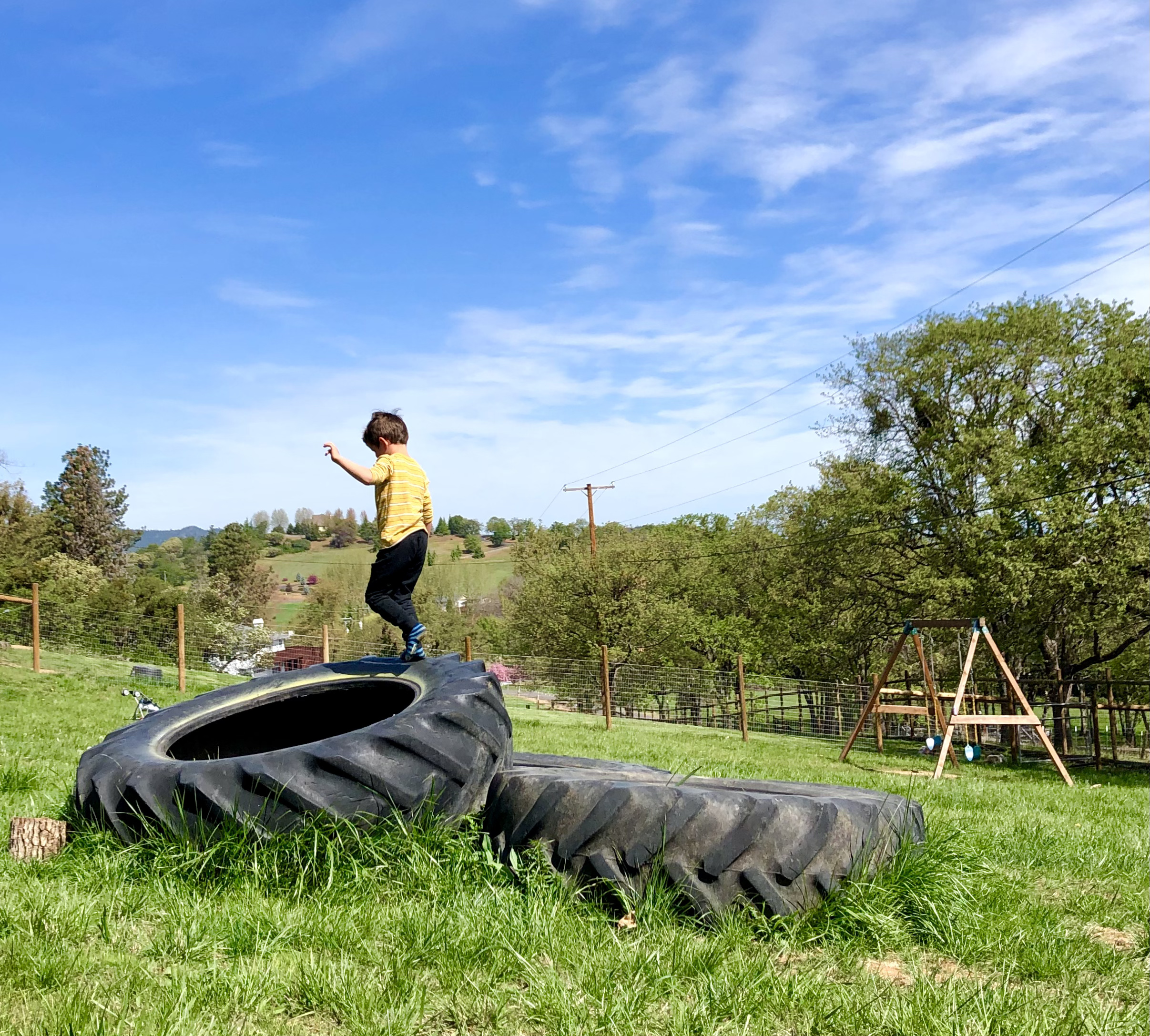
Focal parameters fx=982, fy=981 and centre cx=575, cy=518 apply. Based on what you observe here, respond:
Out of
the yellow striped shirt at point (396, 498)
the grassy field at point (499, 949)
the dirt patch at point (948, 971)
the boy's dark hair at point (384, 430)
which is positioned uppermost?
the boy's dark hair at point (384, 430)

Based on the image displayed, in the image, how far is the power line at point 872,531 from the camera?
2569cm

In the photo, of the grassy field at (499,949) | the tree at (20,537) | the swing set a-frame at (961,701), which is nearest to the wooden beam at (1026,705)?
the swing set a-frame at (961,701)

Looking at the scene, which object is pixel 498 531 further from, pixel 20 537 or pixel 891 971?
pixel 891 971

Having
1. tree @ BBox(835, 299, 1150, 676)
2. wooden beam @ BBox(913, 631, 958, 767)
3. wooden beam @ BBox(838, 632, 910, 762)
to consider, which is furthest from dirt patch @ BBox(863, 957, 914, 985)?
tree @ BBox(835, 299, 1150, 676)

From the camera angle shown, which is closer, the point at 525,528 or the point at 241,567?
the point at 525,528

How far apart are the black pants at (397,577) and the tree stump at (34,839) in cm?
184

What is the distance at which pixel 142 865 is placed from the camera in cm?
373

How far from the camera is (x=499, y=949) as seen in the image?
2.93m

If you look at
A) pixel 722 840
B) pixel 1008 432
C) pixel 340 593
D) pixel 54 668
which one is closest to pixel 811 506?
pixel 1008 432

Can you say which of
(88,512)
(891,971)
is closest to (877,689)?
(891,971)

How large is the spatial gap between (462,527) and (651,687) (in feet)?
430

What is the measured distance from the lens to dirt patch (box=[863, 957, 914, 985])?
2959mm

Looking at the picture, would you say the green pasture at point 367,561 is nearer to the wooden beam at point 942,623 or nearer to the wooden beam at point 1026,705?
the wooden beam at point 942,623

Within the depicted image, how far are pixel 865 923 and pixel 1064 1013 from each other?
73cm
